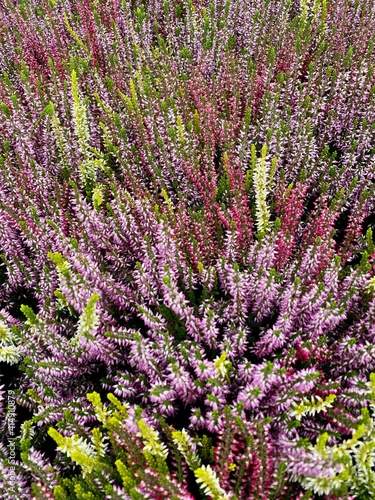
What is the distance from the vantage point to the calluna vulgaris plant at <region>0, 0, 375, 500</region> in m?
2.20

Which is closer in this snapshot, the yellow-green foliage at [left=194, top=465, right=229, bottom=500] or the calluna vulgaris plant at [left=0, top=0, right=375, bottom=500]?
the yellow-green foliage at [left=194, top=465, right=229, bottom=500]

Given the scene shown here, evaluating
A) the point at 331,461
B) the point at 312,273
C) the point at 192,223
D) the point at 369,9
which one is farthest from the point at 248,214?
the point at 369,9

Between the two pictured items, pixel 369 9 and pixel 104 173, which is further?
pixel 369 9

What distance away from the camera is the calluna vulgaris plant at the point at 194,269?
2.20m

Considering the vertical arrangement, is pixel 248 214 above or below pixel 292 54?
below

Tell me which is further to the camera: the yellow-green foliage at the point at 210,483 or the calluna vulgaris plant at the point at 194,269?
the calluna vulgaris plant at the point at 194,269

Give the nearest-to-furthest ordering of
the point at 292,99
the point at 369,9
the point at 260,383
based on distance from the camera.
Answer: the point at 260,383 → the point at 292,99 → the point at 369,9

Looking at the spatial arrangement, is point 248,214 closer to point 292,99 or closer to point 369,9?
point 292,99

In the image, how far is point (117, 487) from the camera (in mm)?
2172

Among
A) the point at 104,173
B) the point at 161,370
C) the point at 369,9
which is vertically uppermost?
the point at 369,9

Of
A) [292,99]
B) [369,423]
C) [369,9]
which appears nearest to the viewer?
[369,423]

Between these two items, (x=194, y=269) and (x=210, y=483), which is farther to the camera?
→ (x=194, y=269)

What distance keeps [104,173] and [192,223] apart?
3.63 feet

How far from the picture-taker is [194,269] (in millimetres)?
3062
